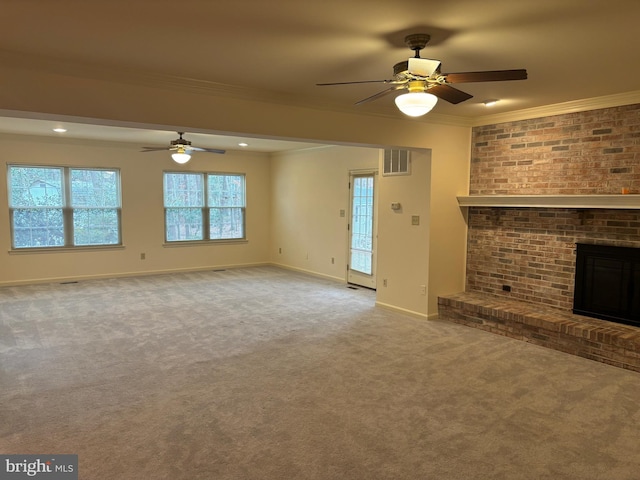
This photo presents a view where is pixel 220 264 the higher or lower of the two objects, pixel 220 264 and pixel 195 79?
the lower

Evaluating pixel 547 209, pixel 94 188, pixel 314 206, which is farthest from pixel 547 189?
pixel 94 188

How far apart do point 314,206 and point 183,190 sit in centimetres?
280

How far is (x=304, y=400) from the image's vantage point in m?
3.30

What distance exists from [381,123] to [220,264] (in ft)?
18.9

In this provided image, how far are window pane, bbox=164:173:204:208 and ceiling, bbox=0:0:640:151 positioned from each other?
5.42 meters

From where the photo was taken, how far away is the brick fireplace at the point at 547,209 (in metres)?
4.36

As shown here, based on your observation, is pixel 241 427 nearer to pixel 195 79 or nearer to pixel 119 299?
pixel 195 79

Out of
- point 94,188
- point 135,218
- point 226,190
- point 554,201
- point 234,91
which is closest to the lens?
point 234,91

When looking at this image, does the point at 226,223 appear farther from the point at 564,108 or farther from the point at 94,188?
the point at 564,108

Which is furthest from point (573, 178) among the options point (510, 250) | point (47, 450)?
point (47, 450)

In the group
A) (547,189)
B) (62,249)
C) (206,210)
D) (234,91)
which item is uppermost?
(234,91)

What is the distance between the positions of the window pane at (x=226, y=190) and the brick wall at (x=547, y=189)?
5.60 m

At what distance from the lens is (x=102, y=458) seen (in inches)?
101

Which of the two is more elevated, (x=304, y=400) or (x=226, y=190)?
(x=226, y=190)
